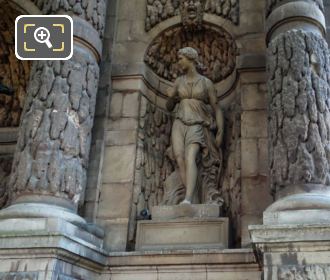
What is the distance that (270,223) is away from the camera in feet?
21.1

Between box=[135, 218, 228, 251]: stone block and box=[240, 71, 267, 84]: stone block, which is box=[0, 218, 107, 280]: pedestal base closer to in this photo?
box=[135, 218, 228, 251]: stone block

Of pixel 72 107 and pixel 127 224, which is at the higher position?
pixel 72 107

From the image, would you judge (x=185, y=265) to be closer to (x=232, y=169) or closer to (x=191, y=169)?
(x=191, y=169)

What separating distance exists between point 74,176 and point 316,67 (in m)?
3.51

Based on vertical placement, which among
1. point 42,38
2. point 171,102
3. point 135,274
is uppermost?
point 171,102

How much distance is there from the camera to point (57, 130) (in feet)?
24.9

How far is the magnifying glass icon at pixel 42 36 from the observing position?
4.32 metres

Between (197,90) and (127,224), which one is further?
(197,90)

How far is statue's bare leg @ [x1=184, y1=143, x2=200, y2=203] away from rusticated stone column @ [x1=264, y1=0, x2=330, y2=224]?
1.50 meters

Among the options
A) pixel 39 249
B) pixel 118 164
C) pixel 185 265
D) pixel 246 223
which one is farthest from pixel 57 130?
pixel 246 223

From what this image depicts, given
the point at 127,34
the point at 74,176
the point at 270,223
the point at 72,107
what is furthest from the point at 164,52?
the point at 270,223

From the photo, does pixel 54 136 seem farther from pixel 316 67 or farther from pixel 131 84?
pixel 316 67

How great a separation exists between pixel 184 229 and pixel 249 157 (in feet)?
4.57

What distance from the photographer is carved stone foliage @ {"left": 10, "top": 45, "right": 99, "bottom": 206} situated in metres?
7.37
